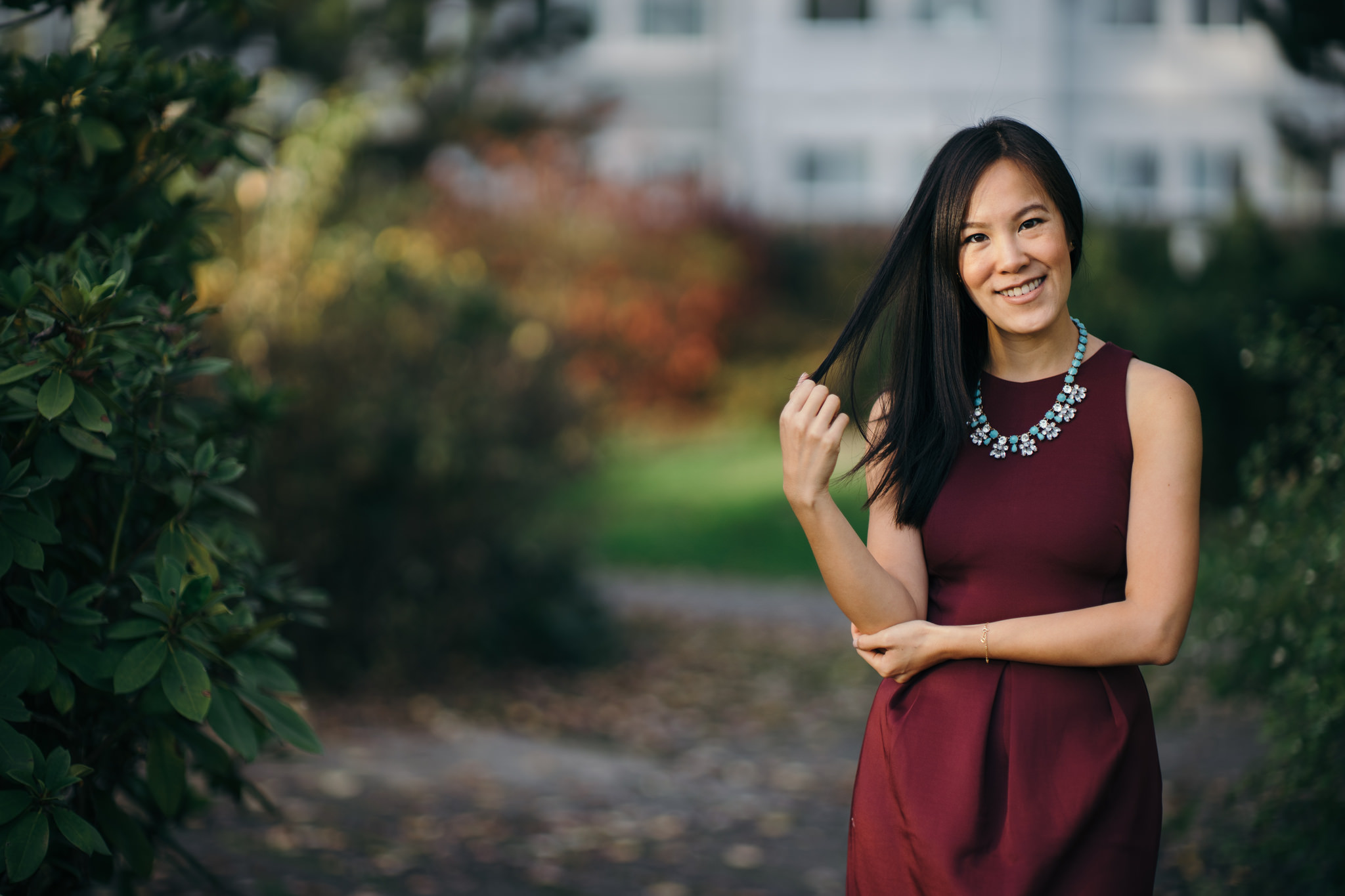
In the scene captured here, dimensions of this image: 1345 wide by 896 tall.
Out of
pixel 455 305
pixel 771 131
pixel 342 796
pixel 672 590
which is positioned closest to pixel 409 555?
pixel 455 305

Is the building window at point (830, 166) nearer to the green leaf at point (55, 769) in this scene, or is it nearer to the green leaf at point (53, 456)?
the green leaf at point (53, 456)

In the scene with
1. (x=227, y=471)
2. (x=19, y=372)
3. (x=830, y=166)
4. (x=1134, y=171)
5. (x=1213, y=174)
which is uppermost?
(x=19, y=372)

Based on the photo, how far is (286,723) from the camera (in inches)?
98.1

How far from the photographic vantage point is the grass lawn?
12.1 meters

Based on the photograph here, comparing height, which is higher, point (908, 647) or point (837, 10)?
point (837, 10)

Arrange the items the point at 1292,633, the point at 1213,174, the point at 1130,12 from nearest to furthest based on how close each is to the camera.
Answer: the point at 1292,633 → the point at 1130,12 → the point at 1213,174

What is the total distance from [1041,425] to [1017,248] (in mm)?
319

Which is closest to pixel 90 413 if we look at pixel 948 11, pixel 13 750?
pixel 13 750

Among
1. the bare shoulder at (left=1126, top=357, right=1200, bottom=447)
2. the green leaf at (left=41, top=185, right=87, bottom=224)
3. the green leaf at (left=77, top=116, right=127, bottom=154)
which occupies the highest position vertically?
the green leaf at (left=77, top=116, right=127, bottom=154)

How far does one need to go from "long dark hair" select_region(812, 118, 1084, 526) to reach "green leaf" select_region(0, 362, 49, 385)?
55.6 inches

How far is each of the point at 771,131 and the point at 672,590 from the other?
50.7ft

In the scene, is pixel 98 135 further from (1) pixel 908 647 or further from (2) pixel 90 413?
(1) pixel 908 647

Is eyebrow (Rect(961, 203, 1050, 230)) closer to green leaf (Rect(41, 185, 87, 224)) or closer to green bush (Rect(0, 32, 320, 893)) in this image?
green bush (Rect(0, 32, 320, 893))

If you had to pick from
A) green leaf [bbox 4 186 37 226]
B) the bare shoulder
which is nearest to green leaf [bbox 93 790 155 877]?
green leaf [bbox 4 186 37 226]
